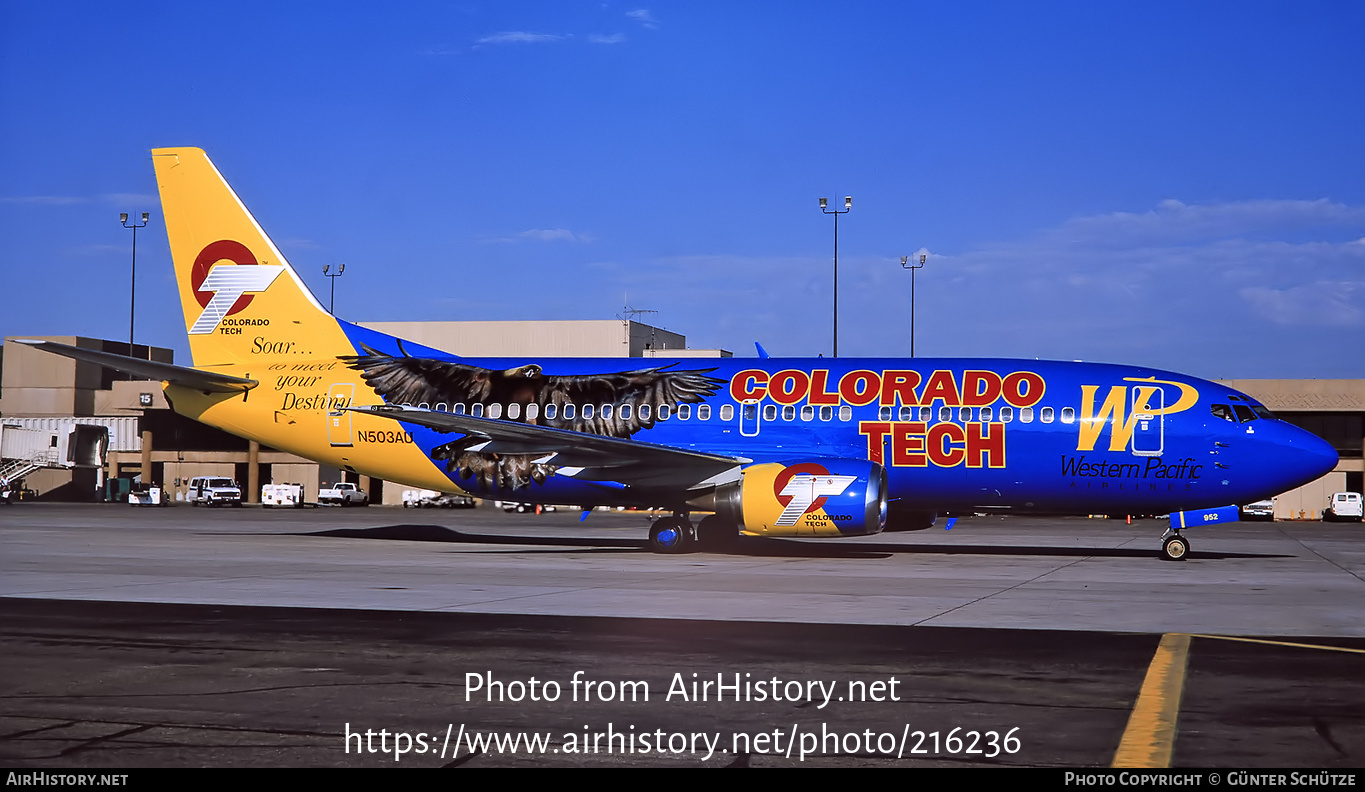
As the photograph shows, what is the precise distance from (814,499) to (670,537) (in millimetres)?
4773

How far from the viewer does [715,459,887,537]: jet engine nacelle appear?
26.3 meters

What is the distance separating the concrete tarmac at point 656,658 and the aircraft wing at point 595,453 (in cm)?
263

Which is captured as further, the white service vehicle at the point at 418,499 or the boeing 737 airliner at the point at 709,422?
the white service vehicle at the point at 418,499

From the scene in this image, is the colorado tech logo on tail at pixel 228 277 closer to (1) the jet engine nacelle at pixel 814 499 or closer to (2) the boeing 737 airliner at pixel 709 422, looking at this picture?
(2) the boeing 737 airliner at pixel 709 422

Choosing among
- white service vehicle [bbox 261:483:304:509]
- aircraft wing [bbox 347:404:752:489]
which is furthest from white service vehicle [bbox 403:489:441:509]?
aircraft wing [bbox 347:404:752:489]

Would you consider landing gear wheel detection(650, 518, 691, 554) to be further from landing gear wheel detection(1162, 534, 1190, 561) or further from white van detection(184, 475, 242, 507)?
white van detection(184, 475, 242, 507)

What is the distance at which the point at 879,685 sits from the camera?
11.0 meters

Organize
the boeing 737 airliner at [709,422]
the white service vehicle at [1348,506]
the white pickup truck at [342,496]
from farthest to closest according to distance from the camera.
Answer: the white pickup truck at [342,496]
the white service vehicle at [1348,506]
the boeing 737 airliner at [709,422]

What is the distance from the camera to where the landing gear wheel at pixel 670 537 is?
29.9 m

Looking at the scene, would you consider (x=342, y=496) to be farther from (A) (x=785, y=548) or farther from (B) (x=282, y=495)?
(A) (x=785, y=548)

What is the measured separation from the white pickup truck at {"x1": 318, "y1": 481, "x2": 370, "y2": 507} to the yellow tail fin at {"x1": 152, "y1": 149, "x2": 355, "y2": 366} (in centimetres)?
4486

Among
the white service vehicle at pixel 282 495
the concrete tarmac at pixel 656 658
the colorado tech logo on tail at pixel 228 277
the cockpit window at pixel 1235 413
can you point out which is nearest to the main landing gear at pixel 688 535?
the concrete tarmac at pixel 656 658

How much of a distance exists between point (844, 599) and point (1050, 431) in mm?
11497

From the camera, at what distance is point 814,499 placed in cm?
2645
